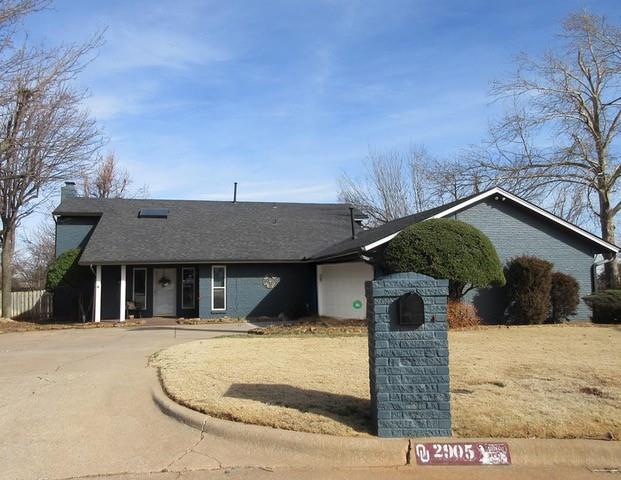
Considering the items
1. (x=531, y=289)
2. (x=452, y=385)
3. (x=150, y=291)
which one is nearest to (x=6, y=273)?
(x=150, y=291)

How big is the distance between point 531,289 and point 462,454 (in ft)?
47.7

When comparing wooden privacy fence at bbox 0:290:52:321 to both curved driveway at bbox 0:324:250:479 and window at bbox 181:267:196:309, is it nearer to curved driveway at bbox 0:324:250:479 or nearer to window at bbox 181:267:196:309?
window at bbox 181:267:196:309

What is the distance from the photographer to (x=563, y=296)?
19062mm

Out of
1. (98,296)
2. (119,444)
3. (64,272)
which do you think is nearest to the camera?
(119,444)

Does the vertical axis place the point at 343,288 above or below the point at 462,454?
above

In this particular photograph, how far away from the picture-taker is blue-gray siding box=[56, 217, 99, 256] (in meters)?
25.7

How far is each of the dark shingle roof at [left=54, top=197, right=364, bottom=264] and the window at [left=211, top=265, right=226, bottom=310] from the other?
831mm

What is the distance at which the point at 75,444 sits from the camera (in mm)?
5938

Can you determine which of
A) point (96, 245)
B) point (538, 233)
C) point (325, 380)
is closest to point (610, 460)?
point (325, 380)

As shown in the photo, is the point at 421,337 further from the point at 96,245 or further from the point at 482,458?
the point at 96,245

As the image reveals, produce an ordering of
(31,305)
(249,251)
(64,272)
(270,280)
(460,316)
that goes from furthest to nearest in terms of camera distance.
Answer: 1. (31,305)
2. (270,280)
3. (249,251)
4. (64,272)
5. (460,316)

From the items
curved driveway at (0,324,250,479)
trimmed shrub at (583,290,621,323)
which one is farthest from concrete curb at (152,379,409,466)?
trimmed shrub at (583,290,621,323)

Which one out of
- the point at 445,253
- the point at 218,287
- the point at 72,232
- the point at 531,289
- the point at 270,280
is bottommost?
the point at 531,289

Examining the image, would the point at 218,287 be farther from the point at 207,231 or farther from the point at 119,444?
the point at 119,444
